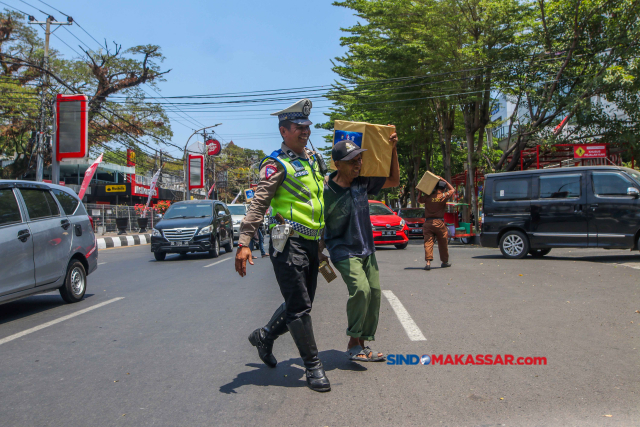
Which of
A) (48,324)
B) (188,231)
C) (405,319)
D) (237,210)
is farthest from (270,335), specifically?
(237,210)

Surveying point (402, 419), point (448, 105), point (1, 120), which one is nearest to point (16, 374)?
point (402, 419)

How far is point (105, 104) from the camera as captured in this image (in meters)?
34.1

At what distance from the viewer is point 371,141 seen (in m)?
4.39

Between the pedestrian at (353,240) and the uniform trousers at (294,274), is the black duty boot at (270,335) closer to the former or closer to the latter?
the uniform trousers at (294,274)

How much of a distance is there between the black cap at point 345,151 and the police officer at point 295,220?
242 millimetres

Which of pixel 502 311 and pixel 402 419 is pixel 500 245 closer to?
pixel 502 311

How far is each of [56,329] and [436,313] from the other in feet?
13.7

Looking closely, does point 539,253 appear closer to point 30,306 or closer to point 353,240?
point 353,240

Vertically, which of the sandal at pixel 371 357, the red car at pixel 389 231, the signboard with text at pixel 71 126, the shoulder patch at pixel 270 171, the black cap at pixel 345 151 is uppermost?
the signboard with text at pixel 71 126

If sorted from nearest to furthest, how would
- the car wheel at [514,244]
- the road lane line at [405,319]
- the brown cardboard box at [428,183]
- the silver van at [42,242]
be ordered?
the road lane line at [405,319] → the silver van at [42,242] → the brown cardboard box at [428,183] → the car wheel at [514,244]

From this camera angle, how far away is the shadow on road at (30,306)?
23.0 ft

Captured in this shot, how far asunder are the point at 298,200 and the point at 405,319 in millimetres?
2709

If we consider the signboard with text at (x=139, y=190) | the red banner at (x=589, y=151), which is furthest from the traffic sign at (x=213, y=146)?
the red banner at (x=589, y=151)

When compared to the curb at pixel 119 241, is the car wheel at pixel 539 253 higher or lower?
higher
